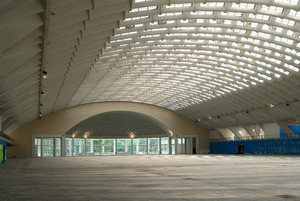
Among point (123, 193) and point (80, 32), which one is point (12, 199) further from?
point (80, 32)

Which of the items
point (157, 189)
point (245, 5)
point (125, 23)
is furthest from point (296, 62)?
point (157, 189)

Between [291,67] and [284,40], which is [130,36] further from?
[291,67]

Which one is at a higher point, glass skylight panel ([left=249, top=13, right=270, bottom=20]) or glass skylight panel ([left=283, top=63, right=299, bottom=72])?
glass skylight panel ([left=249, top=13, right=270, bottom=20])

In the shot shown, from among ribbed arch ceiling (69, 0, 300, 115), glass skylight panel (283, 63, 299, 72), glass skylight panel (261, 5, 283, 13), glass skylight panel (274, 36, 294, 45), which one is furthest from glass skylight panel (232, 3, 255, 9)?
glass skylight panel (283, 63, 299, 72)

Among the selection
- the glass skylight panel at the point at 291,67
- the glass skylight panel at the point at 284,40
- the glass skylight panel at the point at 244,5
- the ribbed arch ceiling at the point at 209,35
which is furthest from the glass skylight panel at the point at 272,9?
the glass skylight panel at the point at 291,67

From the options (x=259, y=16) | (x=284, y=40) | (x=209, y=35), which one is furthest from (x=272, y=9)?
(x=209, y=35)

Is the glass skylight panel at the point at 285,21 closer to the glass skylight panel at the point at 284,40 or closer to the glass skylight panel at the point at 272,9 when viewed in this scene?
the glass skylight panel at the point at 272,9

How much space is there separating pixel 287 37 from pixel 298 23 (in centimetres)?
264

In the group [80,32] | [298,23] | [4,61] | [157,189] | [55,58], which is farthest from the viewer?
[298,23]

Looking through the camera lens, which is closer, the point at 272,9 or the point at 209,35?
the point at 272,9

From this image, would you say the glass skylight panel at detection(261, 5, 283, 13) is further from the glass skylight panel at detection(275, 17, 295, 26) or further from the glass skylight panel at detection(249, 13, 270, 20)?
the glass skylight panel at detection(275, 17, 295, 26)

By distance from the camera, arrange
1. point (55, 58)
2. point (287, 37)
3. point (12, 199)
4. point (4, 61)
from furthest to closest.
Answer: point (287, 37) < point (55, 58) < point (4, 61) < point (12, 199)

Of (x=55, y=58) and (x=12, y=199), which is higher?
(x=55, y=58)

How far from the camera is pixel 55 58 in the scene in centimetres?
2834
